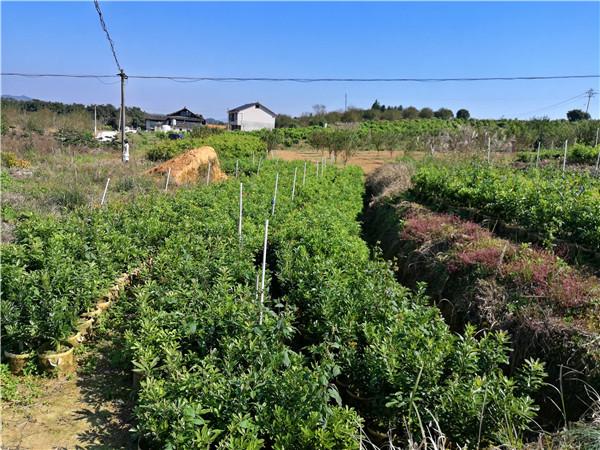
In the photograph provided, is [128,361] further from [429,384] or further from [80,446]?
[429,384]

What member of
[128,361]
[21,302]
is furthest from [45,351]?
[128,361]

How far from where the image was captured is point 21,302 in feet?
15.2

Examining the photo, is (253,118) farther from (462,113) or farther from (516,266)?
(516,266)

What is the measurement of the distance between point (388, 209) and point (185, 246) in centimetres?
773

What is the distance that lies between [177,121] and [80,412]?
8638cm

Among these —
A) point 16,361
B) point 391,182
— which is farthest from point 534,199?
point 16,361

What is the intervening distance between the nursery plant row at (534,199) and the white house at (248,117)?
67.6 m

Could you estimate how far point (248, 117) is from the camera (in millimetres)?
76062

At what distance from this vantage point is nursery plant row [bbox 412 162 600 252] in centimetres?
683

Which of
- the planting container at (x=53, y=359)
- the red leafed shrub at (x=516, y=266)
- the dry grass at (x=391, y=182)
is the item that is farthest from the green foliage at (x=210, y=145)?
the planting container at (x=53, y=359)

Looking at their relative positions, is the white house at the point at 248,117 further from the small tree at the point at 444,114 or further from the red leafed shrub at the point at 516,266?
the red leafed shrub at the point at 516,266

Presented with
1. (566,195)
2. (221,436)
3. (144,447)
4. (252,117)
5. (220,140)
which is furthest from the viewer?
(252,117)

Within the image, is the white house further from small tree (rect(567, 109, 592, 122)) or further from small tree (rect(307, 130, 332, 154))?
small tree (rect(567, 109, 592, 122))

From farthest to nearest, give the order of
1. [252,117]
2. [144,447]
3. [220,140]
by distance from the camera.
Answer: [252,117] → [220,140] → [144,447]
